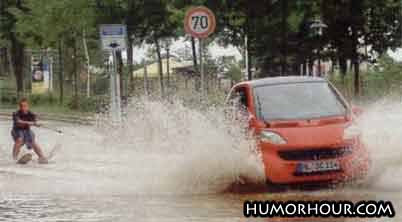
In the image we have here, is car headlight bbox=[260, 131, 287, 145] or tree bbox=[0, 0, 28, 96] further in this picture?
tree bbox=[0, 0, 28, 96]

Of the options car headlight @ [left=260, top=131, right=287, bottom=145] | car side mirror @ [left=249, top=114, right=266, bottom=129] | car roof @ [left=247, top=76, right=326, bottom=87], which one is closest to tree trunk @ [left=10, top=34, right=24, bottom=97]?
car roof @ [left=247, top=76, right=326, bottom=87]

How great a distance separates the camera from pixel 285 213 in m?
11.6

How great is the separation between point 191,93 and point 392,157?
11907 mm

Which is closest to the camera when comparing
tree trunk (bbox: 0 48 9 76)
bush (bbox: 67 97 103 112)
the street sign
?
the street sign

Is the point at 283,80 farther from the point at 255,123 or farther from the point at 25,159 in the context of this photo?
the point at 25,159

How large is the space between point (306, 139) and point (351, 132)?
28.0 inches

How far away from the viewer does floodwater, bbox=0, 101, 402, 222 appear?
12492mm

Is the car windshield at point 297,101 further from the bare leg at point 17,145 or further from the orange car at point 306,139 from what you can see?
the bare leg at point 17,145

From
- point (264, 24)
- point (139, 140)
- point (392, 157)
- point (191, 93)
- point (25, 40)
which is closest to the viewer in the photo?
point (392, 157)

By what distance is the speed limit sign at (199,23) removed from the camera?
Answer: 21359mm

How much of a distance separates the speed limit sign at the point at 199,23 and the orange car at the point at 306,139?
22.5 feet

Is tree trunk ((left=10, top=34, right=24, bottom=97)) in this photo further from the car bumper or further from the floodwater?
the car bumper

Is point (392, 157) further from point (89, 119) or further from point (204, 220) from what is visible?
point (89, 119)

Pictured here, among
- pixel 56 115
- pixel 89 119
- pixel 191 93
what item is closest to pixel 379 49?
pixel 191 93
